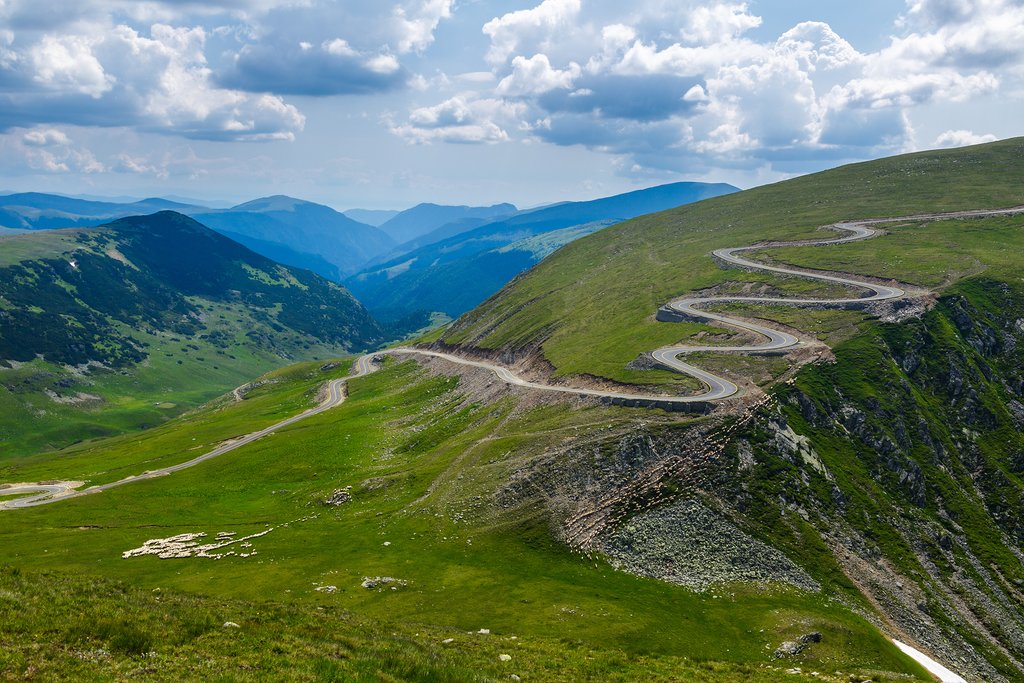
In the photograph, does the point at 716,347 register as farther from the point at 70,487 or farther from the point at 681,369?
the point at 70,487

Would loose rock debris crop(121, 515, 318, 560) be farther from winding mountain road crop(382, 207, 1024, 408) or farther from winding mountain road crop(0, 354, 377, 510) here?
winding mountain road crop(382, 207, 1024, 408)

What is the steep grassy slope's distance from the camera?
108 feet

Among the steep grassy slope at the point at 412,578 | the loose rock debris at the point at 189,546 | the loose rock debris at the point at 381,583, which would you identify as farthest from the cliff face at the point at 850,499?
the loose rock debris at the point at 189,546

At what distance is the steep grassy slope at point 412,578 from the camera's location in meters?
33.0

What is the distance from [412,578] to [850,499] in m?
57.9

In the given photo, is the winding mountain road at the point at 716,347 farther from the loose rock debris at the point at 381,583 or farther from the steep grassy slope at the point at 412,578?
the loose rock debris at the point at 381,583

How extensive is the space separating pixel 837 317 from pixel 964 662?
74.3 m

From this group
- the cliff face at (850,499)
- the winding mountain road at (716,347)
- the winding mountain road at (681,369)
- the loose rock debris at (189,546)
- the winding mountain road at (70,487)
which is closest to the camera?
the cliff face at (850,499)

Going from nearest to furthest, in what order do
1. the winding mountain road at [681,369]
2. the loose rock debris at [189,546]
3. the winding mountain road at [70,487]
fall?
the loose rock debris at [189,546] < the winding mountain road at [681,369] < the winding mountain road at [70,487]

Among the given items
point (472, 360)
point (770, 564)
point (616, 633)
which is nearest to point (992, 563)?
point (770, 564)

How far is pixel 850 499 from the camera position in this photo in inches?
3243

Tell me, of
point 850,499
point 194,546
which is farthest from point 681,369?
point 194,546

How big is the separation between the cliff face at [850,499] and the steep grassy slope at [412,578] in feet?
11.7

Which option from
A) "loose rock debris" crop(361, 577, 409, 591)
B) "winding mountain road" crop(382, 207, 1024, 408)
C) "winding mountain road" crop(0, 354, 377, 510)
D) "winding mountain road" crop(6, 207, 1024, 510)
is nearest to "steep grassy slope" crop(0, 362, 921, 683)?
"loose rock debris" crop(361, 577, 409, 591)
